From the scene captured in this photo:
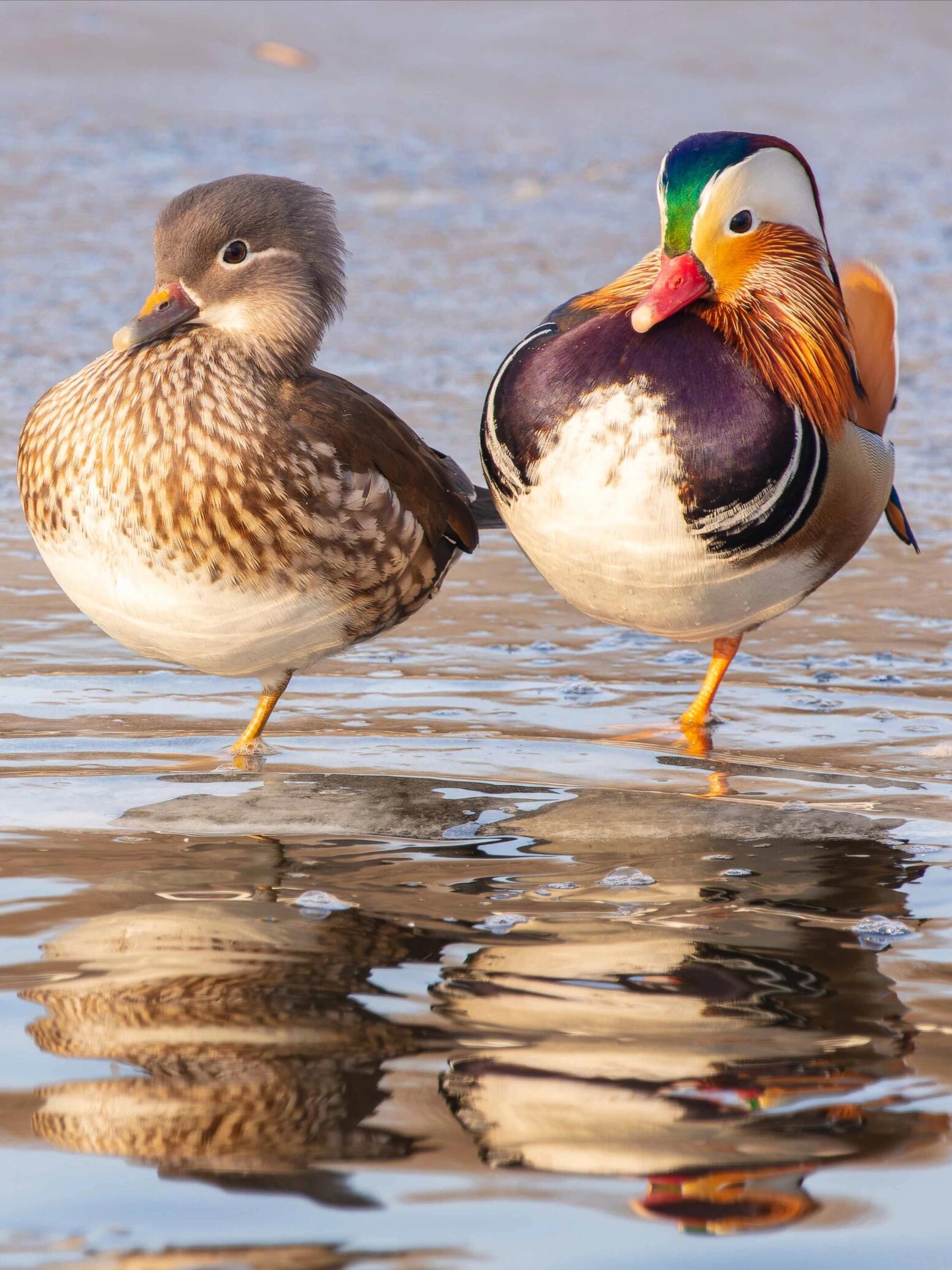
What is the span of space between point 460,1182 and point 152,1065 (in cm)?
46

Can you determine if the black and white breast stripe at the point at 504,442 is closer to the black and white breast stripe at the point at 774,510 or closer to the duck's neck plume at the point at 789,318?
the duck's neck plume at the point at 789,318

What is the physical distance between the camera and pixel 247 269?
149 inches

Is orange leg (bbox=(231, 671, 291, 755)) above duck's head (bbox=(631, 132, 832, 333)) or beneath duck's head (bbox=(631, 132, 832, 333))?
beneath

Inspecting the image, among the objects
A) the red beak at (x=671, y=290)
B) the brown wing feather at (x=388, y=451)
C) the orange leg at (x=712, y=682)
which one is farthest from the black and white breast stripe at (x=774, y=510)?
the brown wing feather at (x=388, y=451)

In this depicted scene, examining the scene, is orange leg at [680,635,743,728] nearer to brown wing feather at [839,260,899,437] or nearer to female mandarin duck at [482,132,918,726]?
female mandarin duck at [482,132,918,726]

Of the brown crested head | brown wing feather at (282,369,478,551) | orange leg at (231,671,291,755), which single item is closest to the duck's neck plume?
the brown crested head

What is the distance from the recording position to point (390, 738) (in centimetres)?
395

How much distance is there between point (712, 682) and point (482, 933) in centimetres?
152

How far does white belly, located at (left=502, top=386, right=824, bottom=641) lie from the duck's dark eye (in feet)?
2.40

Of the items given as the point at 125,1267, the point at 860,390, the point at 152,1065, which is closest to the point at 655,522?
the point at 860,390

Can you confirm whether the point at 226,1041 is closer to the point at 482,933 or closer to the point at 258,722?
the point at 482,933

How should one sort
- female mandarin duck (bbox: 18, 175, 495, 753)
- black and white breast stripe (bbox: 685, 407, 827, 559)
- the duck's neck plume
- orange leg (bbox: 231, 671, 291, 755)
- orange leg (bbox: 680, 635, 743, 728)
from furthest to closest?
orange leg (bbox: 680, 635, 743, 728)
orange leg (bbox: 231, 671, 291, 755)
the duck's neck plume
black and white breast stripe (bbox: 685, 407, 827, 559)
female mandarin duck (bbox: 18, 175, 495, 753)

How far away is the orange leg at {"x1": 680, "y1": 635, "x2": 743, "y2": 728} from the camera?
4.12 metres

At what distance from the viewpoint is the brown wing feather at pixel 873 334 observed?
4.15m
